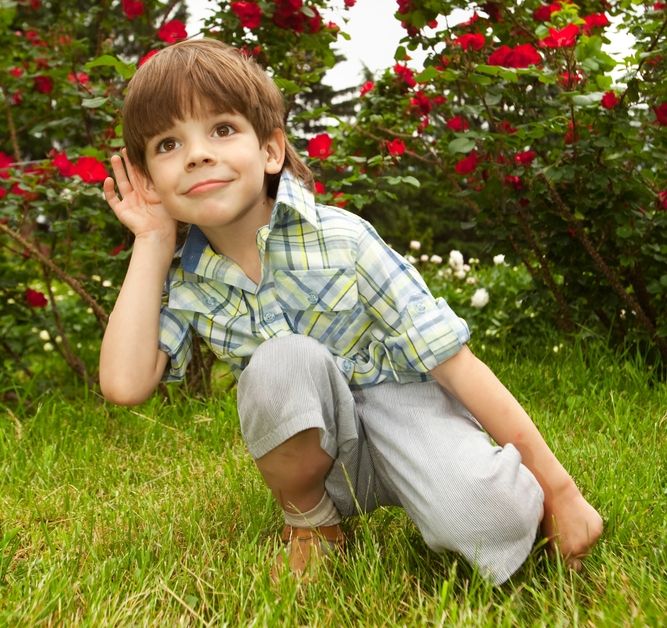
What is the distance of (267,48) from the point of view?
3043mm

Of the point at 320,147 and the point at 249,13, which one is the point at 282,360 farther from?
the point at 249,13

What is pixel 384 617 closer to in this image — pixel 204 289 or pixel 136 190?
pixel 204 289

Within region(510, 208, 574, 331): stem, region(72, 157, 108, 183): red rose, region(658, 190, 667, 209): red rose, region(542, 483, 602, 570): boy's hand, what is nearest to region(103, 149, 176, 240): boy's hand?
region(72, 157, 108, 183): red rose

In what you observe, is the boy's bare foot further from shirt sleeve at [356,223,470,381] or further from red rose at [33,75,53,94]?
red rose at [33,75,53,94]

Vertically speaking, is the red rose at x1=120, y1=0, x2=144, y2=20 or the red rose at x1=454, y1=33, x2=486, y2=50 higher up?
the red rose at x1=454, y1=33, x2=486, y2=50

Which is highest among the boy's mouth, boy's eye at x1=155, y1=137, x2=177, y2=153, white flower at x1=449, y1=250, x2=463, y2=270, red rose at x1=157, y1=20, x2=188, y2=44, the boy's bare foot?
boy's eye at x1=155, y1=137, x2=177, y2=153

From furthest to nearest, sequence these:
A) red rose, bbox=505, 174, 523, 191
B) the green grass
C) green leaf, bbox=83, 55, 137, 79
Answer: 1. red rose, bbox=505, 174, 523, 191
2. green leaf, bbox=83, 55, 137, 79
3. the green grass

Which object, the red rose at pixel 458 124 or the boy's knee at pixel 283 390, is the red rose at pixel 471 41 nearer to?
the red rose at pixel 458 124

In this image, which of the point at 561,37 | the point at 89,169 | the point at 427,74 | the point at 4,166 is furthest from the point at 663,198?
the point at 4,166

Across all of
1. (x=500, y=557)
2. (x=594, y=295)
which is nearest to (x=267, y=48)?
(x=594, y=295)

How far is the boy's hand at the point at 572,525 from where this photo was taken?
1532 millimetres

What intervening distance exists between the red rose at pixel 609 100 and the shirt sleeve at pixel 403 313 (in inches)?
48.7

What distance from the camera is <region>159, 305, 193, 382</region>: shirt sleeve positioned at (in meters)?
1.73

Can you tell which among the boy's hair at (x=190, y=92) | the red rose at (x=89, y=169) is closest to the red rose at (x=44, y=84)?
the red rose at (x=89, y=169)
